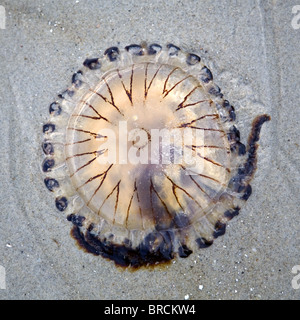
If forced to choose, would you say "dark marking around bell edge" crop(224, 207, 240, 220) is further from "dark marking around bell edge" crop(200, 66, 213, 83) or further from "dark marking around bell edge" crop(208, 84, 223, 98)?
"dark marking around bell edge" crop(200, 66, 213, 83)

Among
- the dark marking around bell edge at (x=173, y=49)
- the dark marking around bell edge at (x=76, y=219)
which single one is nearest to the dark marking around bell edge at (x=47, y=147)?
the dark marking around bell edge at (x=76, y=219)

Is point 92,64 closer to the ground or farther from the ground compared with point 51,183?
farther from the ground

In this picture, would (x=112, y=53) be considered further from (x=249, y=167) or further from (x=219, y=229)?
(x=219, y=229)

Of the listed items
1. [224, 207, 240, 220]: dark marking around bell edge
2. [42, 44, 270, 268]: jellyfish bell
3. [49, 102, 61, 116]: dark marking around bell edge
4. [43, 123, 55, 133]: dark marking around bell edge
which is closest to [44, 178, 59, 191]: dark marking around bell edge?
[42, 44, 270, 268]: jellyfish bell

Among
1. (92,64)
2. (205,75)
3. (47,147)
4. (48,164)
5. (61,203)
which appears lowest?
(61,203)

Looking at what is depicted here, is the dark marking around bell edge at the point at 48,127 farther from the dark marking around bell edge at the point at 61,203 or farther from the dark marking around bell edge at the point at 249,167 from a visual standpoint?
the dark marking around bell edge at the point at 249,167

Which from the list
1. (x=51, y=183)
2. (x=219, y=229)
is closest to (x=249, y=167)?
(x=219, y=229)
